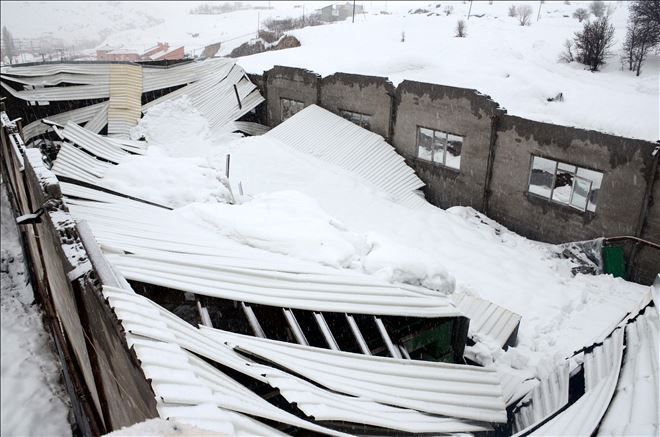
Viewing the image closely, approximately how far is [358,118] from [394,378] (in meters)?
13.8

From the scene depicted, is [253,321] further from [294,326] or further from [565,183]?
[565,183]

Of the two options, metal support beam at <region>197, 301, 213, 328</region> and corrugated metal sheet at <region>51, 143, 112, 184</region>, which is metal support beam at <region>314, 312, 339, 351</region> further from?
corrugated metal sheet at <region>51, 143, 112, 184</region>

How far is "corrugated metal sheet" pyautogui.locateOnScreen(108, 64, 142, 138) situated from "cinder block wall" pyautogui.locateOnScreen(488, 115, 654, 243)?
1604 cm

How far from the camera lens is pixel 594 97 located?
601 inches

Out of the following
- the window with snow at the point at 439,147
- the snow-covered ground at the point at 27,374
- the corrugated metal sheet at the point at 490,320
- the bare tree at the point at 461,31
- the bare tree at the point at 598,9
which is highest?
the bare tree at the point at 598,9

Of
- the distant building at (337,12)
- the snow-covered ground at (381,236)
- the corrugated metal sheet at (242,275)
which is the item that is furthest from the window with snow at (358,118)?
the distant building at (337,12)

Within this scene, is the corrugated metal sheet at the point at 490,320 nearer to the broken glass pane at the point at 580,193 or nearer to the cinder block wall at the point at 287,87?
the broken glass pane at the point at 580,193

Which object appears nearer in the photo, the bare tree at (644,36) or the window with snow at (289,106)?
the bare tree at (644,36)

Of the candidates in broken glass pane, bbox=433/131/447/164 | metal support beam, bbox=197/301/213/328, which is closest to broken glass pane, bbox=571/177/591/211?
broken glass pane, bbox=433/131/447/164

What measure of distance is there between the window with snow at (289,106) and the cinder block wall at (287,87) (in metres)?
0.16

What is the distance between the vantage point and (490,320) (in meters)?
8.31

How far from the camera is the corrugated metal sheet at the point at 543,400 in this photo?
5414 mm

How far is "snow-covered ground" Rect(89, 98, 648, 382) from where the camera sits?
258 inches

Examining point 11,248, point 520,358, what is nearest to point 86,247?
point 520,358
